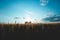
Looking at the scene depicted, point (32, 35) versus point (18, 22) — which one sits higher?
point (18, 22)

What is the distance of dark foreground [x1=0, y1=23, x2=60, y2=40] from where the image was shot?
1020mm

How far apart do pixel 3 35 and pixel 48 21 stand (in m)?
0.89

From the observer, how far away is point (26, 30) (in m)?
1.03

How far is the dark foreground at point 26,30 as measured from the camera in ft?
3.34

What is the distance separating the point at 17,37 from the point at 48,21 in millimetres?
661

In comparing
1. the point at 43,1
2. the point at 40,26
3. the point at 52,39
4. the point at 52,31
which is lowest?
the point at 52,39

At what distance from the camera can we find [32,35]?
1.04m

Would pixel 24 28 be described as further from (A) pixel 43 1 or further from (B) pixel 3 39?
(A) pixel 43 1

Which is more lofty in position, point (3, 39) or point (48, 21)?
point (48, 21)

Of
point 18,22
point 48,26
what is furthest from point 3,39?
point 48,26

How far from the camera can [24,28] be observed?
1018mm

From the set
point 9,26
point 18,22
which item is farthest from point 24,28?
point 9,26

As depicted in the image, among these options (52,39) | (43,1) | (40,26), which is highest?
(43,1)

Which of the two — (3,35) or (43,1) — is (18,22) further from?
(43,1)
